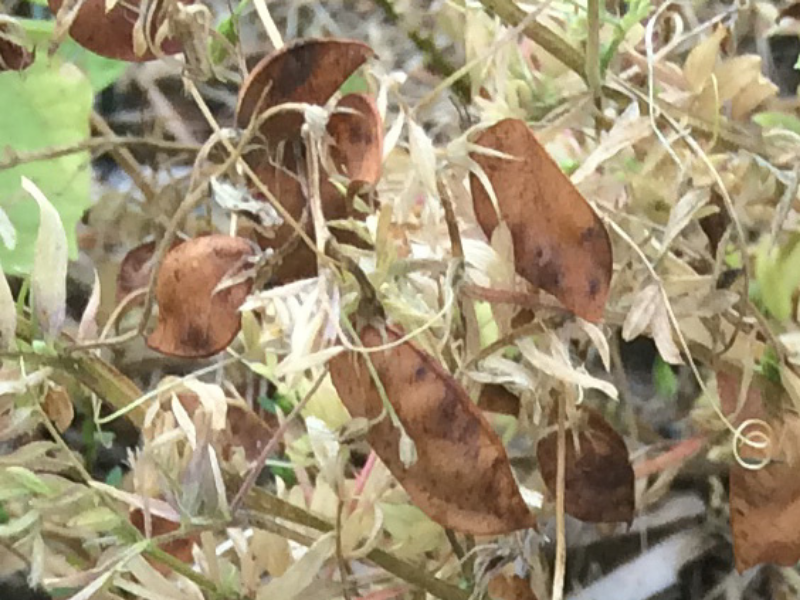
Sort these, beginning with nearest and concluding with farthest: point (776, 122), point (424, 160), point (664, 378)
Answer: point (424, 160), point (776, 122), point (664, 378)

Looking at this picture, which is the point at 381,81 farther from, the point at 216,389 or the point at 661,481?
the point at 661,481

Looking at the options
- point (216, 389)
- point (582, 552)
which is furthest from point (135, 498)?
point (582, 552)

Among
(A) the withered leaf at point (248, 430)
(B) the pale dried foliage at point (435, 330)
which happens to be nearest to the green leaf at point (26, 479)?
(B) the pale dried foliage at point (435, 330)

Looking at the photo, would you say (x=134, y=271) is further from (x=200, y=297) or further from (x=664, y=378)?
(x=664, y=378)

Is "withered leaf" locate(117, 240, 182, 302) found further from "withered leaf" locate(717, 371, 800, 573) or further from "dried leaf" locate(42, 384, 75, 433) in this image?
"withered leaf" locate(717, 371, 800, 573)

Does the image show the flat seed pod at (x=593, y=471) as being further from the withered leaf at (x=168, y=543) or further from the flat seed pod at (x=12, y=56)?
the flat seed pod at (x=12, y=56)

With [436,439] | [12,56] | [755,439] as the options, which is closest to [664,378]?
[755,439]
